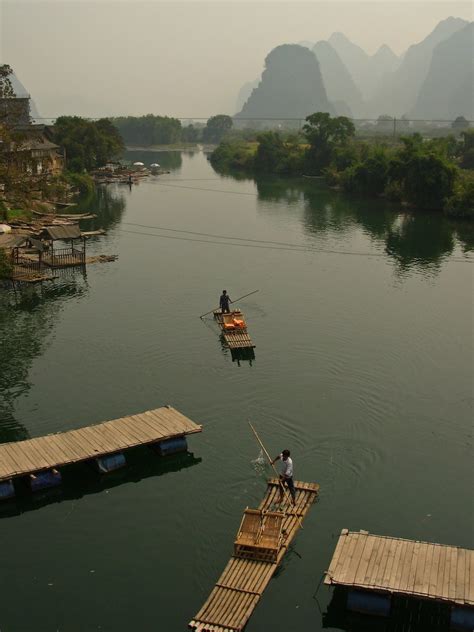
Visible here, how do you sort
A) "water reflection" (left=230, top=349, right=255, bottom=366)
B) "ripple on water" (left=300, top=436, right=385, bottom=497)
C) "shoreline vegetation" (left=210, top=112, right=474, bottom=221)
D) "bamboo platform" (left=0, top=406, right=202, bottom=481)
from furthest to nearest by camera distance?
"shoreline vegetation" (left=210, top=112, right=474, bottom=221)
"water reflection" (left=230, top=349, right=255, bottom=366)
"ripple on water" (left=300, top=436, right=385, bottom=497)
"bamboo platform" (left=0, top=406, right=202, bottom=481)

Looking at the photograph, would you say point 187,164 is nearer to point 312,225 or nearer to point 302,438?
point 312,225

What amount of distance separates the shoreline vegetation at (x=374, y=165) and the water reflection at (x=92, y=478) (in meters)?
51.8

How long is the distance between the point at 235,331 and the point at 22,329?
1015cm

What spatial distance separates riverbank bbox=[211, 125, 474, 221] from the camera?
68.6m

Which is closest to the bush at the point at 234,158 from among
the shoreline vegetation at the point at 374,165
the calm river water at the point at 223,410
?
the shoreline vegetation at the point at 374,165

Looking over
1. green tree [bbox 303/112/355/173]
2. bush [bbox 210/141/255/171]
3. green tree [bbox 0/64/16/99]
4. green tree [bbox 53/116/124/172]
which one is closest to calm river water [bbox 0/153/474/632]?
green tree [bbox 0/64/16/99]

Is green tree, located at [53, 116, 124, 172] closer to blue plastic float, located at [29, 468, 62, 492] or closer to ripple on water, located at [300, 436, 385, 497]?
ripple on water, located at [300, 436, 385, 497]

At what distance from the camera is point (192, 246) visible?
174 feet

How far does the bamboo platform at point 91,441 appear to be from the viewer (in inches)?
774

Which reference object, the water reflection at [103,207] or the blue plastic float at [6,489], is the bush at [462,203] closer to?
the water reflection at [103,207]

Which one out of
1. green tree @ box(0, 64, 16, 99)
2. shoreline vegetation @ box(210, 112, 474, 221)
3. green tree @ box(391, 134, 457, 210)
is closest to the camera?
green tree @ box(0, 64, 16, 99)

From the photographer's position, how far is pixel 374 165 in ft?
257

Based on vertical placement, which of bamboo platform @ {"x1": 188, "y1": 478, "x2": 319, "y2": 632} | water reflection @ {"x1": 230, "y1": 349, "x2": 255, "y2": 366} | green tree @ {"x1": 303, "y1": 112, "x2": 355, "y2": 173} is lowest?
bamboo platform @ {"x1": 188, "y1": 478, "x2": 319, "y2": 632}

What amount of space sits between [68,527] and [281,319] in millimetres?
18325
